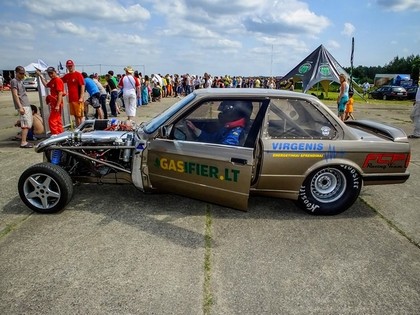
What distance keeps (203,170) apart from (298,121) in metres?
1.32

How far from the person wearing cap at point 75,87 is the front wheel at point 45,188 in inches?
188

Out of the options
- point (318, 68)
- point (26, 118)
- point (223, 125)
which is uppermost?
point (318, 68)

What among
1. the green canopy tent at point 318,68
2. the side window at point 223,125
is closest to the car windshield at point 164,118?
the side window at point 223,125

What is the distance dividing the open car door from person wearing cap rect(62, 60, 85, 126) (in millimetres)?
5307

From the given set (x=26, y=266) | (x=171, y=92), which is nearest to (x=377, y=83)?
(x=171, y=92)

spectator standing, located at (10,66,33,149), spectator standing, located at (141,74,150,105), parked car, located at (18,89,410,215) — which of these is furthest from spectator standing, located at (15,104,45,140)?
spectator standing, located at (141,74,150,105)

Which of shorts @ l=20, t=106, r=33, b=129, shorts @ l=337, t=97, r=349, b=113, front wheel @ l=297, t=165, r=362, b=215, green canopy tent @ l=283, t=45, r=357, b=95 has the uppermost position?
green canopy tent @ l=283, t=45, r=357, b=95

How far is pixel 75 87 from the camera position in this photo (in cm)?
804

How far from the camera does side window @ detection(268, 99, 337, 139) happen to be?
12.4 feet

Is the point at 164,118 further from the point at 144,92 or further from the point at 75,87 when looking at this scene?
the point at 144,92

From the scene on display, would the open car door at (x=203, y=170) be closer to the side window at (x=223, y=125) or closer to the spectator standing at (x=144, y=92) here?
the side window at (x=223, y=125)

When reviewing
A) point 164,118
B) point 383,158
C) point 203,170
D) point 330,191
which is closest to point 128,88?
point 164,118

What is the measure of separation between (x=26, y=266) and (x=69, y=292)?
65cm

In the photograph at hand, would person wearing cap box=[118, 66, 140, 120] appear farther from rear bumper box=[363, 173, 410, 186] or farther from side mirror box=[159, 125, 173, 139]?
rear bumper box=[363, 173, 410, 186]
